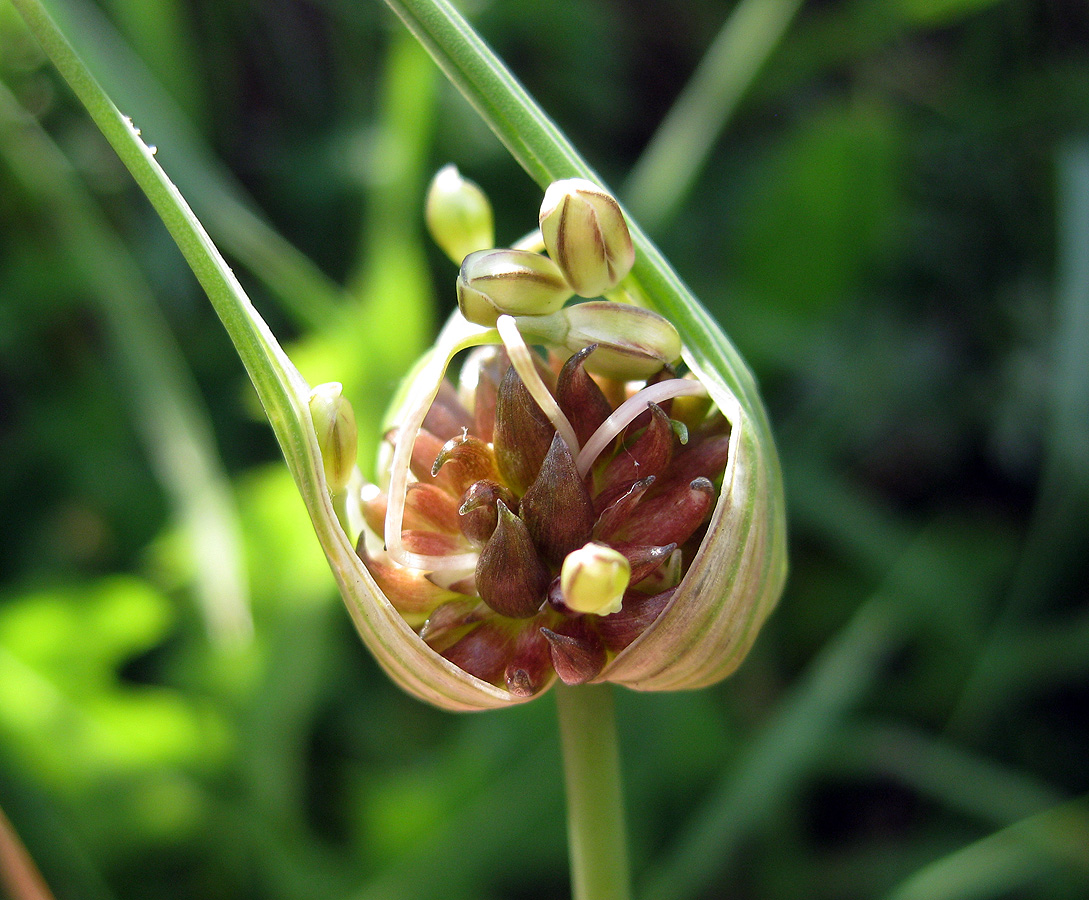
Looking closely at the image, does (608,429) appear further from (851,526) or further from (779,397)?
(779,397)

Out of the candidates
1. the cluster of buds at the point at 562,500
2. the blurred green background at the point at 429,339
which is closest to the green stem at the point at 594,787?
the cluster of buds at the point at 562,500

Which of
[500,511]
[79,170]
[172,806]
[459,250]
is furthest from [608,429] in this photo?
[79,170]

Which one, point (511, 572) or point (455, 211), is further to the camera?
point (455, 211)

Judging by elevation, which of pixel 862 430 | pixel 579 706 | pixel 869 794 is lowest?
pixel 869 794

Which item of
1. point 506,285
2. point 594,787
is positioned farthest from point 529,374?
point 594,787

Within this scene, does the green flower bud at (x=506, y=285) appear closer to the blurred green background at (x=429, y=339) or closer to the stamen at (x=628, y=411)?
the stamen at (x=628, y=411)

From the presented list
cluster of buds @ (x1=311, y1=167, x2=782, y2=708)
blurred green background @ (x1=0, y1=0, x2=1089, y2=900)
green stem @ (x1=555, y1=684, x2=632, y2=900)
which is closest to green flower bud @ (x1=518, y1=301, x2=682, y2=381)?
cluster of buds @ (x1=311, y1=167, x2=782, y2=708)

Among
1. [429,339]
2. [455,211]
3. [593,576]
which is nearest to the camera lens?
[593,576]

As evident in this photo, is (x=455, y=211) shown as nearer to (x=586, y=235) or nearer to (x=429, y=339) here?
(x=586, y=235)
